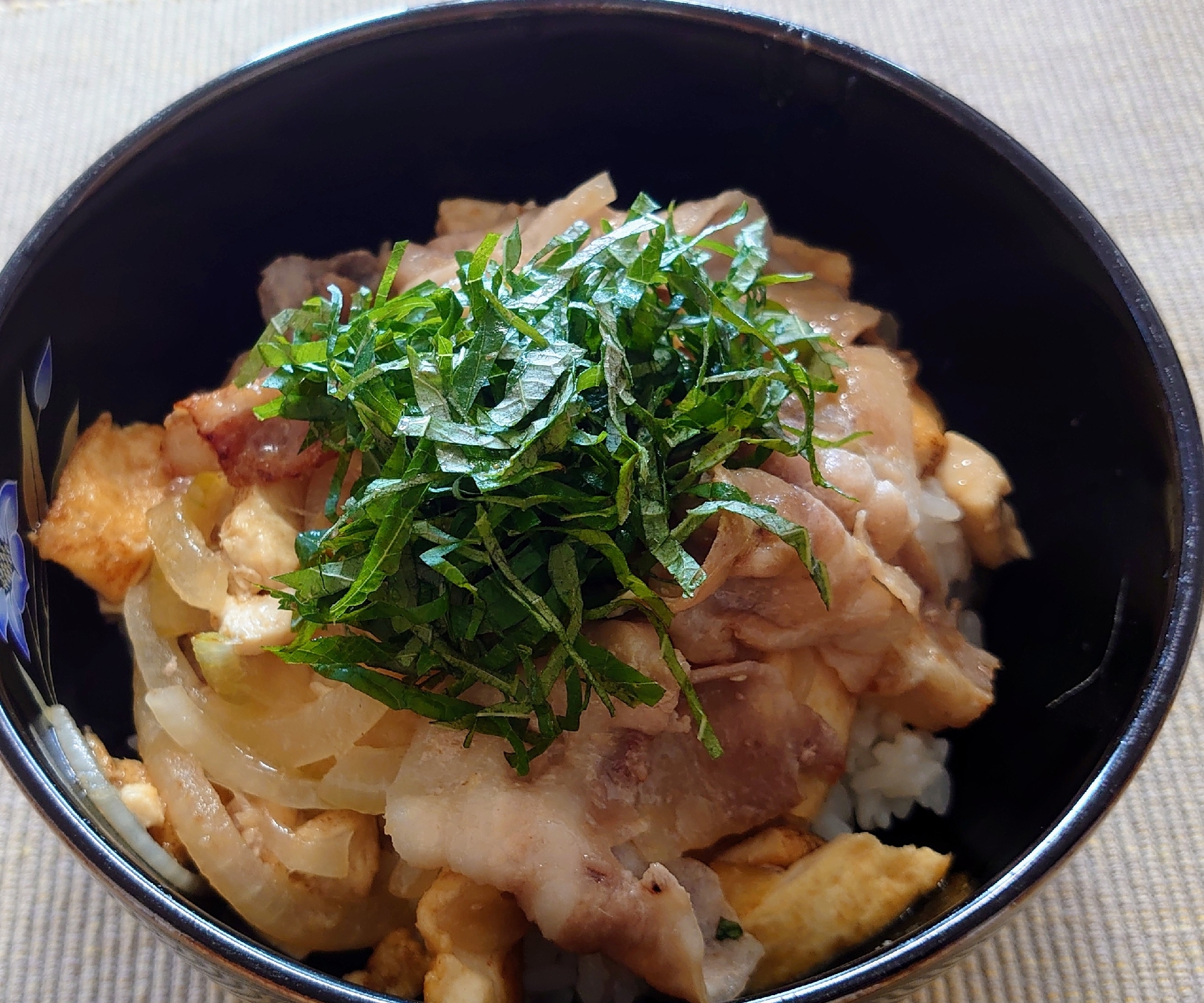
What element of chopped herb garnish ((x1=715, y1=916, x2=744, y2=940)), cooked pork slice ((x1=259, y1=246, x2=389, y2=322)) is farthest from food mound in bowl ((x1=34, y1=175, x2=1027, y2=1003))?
cooked pork slice ((x1=259, y1=246, x2=389, y2=322))

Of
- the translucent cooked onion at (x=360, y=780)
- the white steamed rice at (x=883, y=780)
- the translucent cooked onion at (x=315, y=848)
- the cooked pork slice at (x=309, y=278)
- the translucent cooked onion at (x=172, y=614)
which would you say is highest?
the cooked pork slice at (x=309, y=278)

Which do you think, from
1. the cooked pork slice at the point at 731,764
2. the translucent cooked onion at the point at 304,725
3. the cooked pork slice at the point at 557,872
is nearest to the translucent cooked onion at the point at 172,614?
the translucent cooked onion at the point at 304,725

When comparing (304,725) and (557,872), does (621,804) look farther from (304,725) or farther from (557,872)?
(304,725)

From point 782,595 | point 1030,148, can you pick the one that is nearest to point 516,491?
point 782,595

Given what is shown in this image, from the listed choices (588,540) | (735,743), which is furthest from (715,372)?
(735,743)

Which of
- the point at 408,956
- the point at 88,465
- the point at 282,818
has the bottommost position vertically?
the point at 408,956

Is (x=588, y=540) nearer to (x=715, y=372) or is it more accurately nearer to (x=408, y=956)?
(x=715, y=372)

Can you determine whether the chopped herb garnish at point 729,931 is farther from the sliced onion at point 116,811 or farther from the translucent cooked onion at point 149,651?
the translucent cooked onion at point 149,651
